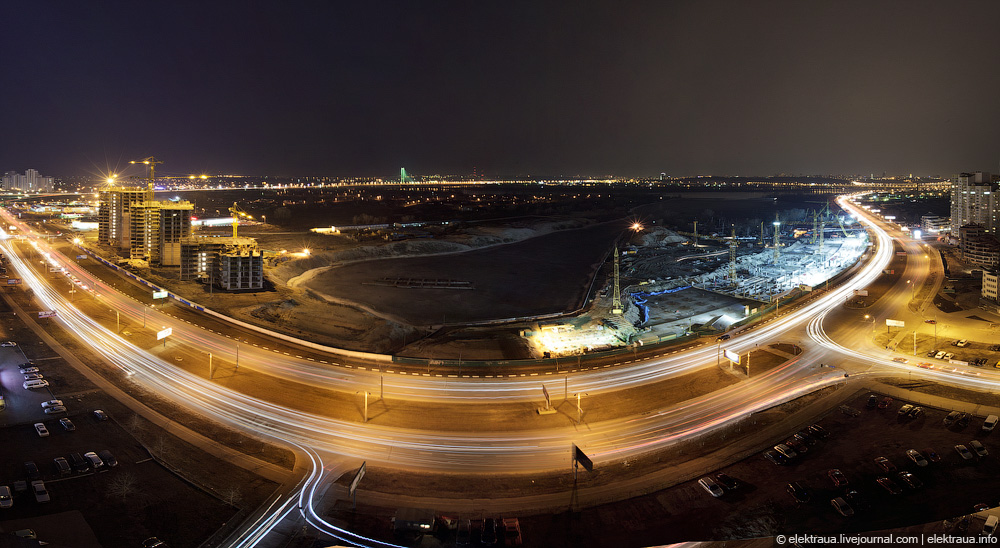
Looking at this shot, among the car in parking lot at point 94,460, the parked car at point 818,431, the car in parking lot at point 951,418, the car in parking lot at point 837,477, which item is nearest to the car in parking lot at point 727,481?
the car in parking lot at point 837,477

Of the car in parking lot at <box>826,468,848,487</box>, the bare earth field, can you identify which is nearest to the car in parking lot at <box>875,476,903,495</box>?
the car in parking lot at <box>826,468,848,487</box>

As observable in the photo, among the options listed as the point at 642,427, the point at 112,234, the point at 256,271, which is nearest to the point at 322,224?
the point at 112,234

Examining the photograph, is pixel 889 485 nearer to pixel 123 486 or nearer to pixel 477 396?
pixel 477 396

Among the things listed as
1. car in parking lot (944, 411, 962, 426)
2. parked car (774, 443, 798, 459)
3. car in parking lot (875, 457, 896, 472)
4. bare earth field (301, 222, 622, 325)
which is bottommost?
car in parking lot (875, 457, 896, 472)

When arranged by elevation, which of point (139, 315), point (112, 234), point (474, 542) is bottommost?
point (474, 542)

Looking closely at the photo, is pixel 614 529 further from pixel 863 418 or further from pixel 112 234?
pixel 112 234

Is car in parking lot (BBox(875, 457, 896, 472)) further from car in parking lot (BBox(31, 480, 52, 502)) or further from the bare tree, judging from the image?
car in parking lot (BBox(31, 480, 52, 502))
